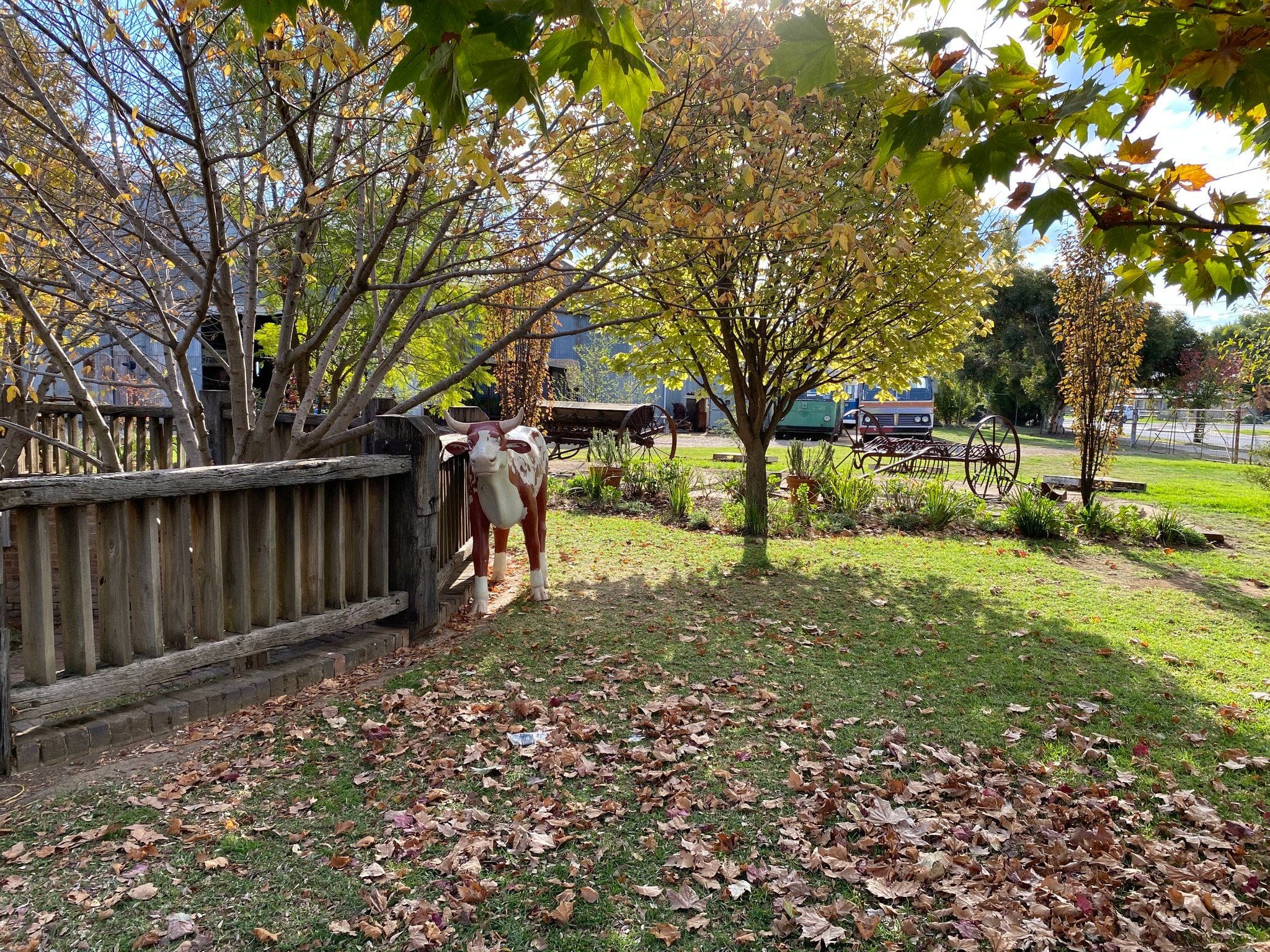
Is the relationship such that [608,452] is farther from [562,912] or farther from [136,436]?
[562,912]

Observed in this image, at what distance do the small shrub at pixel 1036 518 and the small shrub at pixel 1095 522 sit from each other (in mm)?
283

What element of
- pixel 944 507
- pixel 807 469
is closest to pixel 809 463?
pixel 807 469

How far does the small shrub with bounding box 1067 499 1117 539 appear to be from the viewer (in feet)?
31.0

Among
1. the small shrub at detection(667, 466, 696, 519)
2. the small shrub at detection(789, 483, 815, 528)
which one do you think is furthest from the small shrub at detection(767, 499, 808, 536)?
the small shrub at detection(667, 466, 696, 519)

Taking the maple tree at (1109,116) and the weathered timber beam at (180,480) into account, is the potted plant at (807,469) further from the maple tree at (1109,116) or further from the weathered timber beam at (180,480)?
the maple tree at (1109,116)

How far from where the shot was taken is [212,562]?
3.86 metres

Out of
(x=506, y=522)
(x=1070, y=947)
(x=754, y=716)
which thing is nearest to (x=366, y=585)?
(x=506, y=522)

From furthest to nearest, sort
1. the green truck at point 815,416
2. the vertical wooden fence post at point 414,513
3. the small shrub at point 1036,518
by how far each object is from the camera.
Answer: the green truck at point 815,416 < the small shrub at point 1036,518 < the vertical wooden fence post at point 414,513

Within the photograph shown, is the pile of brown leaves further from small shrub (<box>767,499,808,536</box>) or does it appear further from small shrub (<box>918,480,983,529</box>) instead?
small shrub (<box>918,480,983,529</box>)

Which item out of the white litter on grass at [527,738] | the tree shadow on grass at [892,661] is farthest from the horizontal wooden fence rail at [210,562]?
the white litter on grass at [527,738]

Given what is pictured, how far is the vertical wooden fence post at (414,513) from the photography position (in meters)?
5.08

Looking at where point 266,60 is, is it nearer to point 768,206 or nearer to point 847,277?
point 768,206

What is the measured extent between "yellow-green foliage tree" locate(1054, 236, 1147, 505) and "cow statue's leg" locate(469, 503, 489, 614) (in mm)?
8338

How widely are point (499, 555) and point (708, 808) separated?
3627 mm
